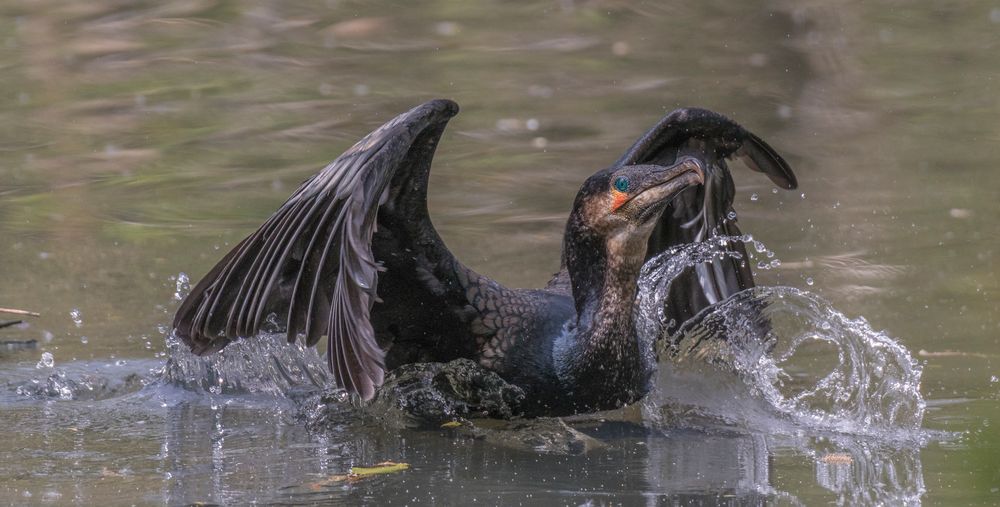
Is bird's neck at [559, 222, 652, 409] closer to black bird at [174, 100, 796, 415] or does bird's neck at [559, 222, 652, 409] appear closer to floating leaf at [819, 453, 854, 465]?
black bird at [174, 100, 796, 415]

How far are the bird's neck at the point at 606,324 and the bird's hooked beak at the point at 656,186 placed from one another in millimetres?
136

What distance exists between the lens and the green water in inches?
184

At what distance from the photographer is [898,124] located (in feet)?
34.2

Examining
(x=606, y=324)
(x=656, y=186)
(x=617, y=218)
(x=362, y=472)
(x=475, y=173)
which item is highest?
(x=475, y=173)

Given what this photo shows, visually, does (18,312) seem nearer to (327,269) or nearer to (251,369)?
(251,369)

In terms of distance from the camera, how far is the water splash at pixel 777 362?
5281 millimetres

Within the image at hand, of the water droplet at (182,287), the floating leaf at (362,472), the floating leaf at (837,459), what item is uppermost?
the water droplet at (182,287)

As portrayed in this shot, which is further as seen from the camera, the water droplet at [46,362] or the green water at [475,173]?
the water droplet at [46,362]

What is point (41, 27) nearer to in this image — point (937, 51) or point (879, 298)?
point (937, 51)

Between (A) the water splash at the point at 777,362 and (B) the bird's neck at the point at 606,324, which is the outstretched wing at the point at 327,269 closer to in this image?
(B) the bird's neck at the point at 606,324

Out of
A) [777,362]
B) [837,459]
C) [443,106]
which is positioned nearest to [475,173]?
[777,362]

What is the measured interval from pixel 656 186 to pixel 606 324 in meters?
0.55

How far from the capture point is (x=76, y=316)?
6.92 meters

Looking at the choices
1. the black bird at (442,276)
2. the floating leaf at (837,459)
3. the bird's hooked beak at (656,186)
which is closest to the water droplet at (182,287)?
the black bird at (442,276)
